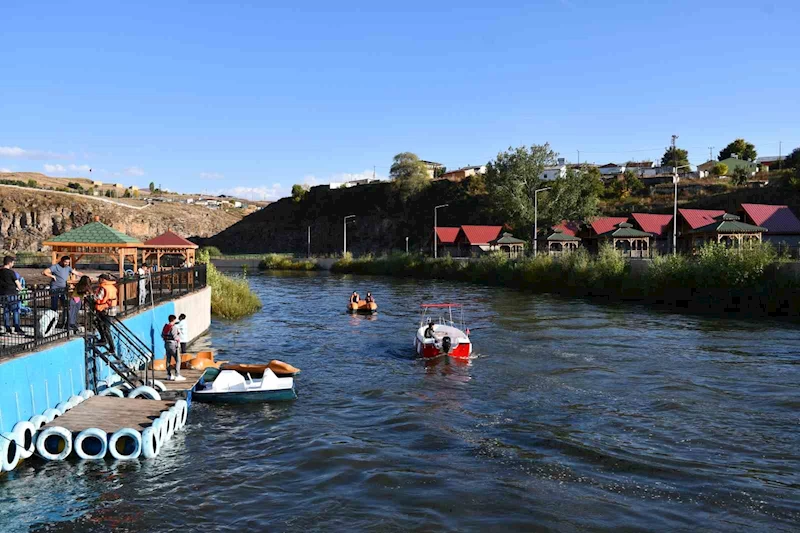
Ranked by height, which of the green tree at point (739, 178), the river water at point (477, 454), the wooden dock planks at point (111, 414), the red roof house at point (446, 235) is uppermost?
the green tree at point (739, 178)

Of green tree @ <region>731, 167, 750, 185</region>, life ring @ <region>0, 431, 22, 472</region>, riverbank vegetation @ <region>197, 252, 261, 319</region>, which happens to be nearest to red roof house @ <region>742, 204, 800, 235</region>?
green tree @ <region>731, 167, 750, 185</region>

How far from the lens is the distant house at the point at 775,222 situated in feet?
225

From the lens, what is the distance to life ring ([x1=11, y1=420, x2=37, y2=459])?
11.9 meters

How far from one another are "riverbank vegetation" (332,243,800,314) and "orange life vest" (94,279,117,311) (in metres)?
34.3

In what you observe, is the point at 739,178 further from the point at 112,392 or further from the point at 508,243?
the point at 112,392

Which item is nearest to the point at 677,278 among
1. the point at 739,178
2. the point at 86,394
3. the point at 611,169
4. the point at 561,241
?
the point at 561,241

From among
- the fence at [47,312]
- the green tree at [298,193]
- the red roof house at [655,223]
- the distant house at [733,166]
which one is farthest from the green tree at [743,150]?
the fence at [47,312]

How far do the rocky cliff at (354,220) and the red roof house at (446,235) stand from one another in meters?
19.6

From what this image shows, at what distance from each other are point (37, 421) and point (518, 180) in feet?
292

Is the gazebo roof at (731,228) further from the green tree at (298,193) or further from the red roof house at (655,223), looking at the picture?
the green tree at (298,193)

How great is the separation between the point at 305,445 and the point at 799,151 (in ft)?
392

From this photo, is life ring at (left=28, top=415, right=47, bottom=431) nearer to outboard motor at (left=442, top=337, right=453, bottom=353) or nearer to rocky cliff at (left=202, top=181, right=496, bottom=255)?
outboard motor at (left=442, top=337, right=453, bottom=353)

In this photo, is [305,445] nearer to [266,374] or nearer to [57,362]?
[266,374]

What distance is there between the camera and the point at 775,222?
7012cm
